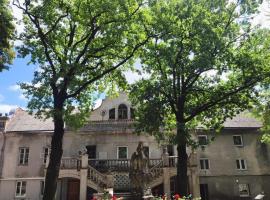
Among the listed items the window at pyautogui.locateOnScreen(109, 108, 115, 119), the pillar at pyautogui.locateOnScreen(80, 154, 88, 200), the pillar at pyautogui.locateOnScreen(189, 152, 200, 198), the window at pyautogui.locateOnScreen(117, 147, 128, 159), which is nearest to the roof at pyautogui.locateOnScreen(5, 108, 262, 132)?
the window at pyautogui.locateOnScreen(109, 108, 115, 119)

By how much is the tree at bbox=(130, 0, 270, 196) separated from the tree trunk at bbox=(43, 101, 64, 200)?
17.9 ft

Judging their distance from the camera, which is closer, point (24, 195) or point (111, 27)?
point (111, 27)

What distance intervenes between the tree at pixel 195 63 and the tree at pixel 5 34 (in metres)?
8.16

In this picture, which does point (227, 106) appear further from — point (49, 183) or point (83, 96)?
point (49, 183)

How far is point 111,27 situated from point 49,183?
9.44m

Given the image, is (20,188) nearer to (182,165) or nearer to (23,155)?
(23,155)

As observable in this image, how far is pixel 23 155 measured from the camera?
98.6ft

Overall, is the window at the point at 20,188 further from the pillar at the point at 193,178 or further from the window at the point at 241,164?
the window at the point at 241,164

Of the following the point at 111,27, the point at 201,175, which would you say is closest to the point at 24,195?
the point at 201,175

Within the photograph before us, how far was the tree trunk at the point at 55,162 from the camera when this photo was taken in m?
16.1

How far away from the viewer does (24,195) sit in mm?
28609

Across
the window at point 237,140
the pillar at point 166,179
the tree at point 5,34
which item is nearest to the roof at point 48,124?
the window at point 237,140

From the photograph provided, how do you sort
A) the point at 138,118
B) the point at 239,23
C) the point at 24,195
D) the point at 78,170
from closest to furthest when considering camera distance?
the point at 239,23 → the point at 138,118 → the point at 78,170 → the point at 24,195

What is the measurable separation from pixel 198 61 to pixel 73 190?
18.3 meters
